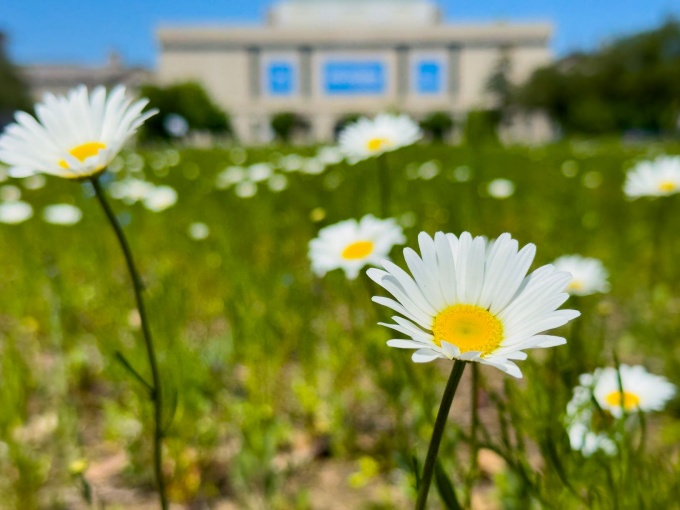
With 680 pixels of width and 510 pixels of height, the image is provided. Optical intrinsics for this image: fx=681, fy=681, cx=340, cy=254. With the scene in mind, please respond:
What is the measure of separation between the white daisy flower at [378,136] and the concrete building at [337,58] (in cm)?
3650

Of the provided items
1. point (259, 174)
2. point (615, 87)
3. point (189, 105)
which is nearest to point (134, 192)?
point (259, 174)

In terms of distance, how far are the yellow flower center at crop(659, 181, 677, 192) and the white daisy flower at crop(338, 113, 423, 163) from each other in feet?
1.96

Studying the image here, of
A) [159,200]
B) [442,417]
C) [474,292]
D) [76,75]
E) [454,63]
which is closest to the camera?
[442,417]

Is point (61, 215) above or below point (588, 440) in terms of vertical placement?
above

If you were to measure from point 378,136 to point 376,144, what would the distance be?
0.24ft

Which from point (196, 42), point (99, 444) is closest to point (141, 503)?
point (99, 444)

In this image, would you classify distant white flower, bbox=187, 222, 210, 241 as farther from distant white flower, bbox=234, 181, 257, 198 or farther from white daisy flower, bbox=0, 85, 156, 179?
white daisy flower, bbox=0, 85, 156, 179

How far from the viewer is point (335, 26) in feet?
133

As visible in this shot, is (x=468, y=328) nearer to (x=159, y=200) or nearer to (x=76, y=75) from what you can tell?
(x=159, y=200)

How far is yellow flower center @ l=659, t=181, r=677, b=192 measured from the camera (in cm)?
158

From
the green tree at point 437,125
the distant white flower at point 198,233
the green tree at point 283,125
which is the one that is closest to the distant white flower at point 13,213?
the distant white flower at point 198,233

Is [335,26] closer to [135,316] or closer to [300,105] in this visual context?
[300,105]

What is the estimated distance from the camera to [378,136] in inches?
56.9

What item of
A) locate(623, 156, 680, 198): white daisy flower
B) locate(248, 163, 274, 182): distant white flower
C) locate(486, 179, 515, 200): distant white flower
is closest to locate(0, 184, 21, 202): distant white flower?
locate(248, 163, 274, 182): distant white flower
